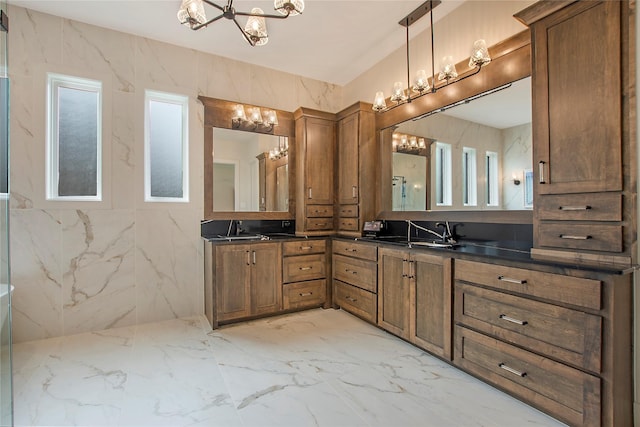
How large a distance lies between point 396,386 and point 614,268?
1375mm

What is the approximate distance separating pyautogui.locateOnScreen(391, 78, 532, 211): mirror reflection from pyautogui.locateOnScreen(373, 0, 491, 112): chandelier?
23 centimetres

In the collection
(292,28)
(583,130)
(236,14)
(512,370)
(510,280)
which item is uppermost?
(292,28)

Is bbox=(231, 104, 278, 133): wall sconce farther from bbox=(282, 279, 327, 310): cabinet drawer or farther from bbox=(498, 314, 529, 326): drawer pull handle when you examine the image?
bbox=(498, 314, 529, 326): drawer pull handle

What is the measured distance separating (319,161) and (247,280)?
168 centimetres

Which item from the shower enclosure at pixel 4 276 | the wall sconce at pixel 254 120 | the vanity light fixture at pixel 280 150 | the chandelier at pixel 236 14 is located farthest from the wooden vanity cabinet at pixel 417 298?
the shower enclosure at pixel 4 276

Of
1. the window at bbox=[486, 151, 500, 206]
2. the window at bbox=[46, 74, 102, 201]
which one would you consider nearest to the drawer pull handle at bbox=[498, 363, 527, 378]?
the window at bbox=[486, 151, 500, 206]

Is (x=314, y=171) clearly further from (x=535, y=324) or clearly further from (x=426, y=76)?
(x=535, y=324)

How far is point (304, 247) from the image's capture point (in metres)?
3.42

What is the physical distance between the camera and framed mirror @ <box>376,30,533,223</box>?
2207mm

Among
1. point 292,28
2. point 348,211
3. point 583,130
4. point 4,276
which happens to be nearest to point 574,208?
point 583,130

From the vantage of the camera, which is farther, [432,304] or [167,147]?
[167,147]

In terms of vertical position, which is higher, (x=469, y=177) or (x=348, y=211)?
(x=469, y=177)

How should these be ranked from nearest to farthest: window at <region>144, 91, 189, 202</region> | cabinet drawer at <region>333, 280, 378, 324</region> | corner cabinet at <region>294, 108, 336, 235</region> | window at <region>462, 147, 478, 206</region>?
window at <region>462, 147, 478, 206</region> < cabinet drawer at <region>333, 280, 378, 324</region> < window at <region>144, 91, 189, 202</region> < corner cabinet at <region>294, 108, 336, 235</region>

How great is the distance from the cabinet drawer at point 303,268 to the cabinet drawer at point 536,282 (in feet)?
5.60
